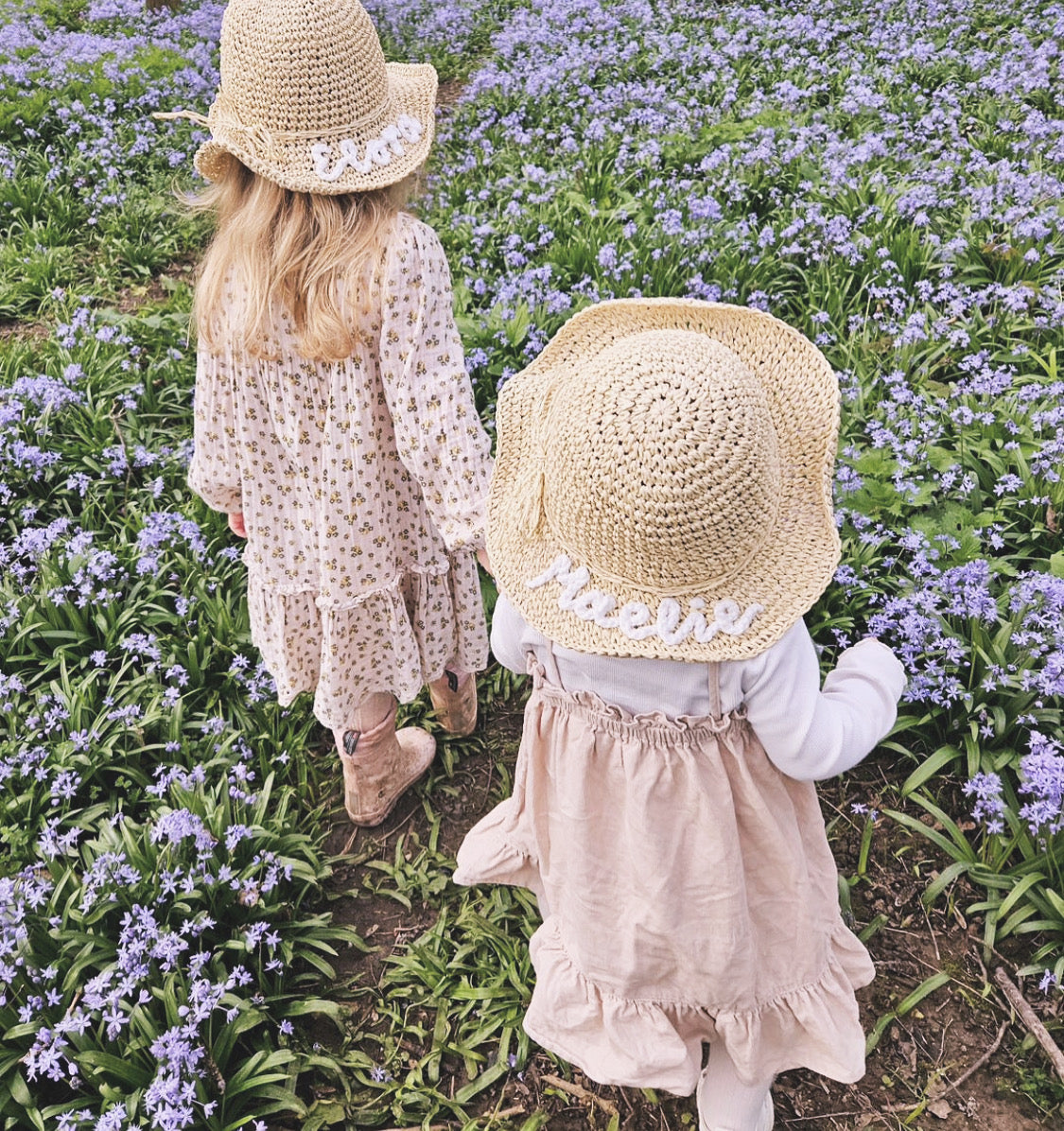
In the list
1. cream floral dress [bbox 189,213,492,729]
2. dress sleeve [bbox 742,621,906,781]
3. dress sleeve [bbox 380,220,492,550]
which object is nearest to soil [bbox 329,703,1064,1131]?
cream floral dress [bbox 189,213,492,729]

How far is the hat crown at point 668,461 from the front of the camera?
4.60 feet

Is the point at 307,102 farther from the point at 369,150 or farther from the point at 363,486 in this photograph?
the point at 363,486

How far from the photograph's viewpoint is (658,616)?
1542mm

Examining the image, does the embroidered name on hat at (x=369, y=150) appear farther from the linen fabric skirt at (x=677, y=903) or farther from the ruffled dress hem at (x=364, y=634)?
the linen fabric skirt at (x=677, y=903)

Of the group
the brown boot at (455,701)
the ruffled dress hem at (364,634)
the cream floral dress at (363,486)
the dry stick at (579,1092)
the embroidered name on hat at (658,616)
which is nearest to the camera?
the embroidered name on hat at (658,616)

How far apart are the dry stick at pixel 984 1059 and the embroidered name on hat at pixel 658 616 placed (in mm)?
1683

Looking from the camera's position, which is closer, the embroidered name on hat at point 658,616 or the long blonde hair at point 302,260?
the embroidered name on hat at point 658,616

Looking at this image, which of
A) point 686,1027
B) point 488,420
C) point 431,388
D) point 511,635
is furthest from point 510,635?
point 488,420

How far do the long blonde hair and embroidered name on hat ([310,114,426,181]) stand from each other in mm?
70

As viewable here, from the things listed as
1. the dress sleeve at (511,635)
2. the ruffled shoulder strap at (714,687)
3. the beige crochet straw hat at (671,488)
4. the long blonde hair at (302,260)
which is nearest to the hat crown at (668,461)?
the beige crochet straw hat at (671,488)

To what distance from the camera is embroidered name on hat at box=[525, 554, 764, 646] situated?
153cm

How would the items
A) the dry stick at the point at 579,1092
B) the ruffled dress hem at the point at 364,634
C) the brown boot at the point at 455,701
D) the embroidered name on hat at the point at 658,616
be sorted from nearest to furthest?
the embroidered name on hat at the point at 658,616, the dry stick at the point at 579,1092, the ruffled dress hem at the point at 364,634, the brown boot at the point at 455,701

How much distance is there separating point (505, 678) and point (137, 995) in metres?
1.61

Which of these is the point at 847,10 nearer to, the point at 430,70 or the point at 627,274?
the point at 627,274
